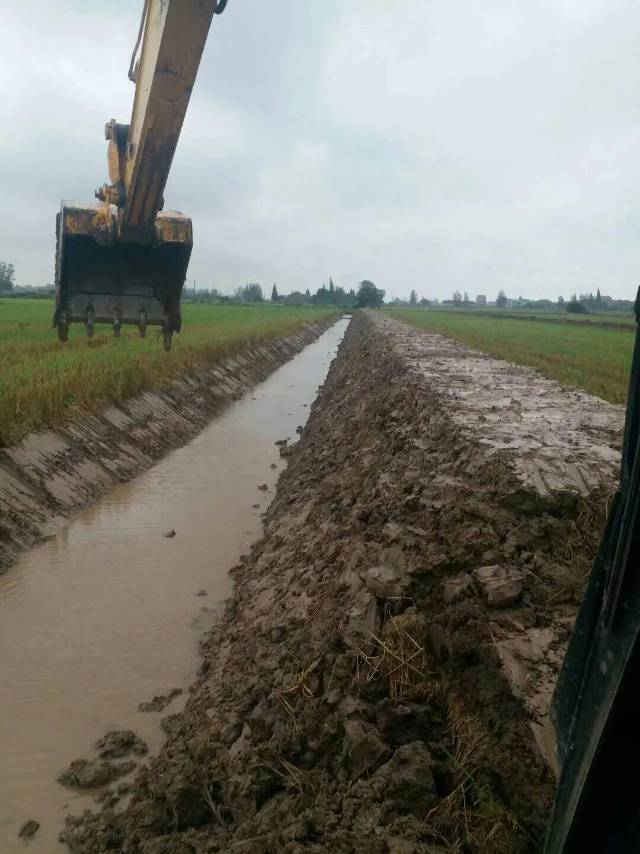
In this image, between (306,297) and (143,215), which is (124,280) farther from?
(306,297)

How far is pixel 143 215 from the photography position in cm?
746

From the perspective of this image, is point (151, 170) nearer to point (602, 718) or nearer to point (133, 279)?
point (133, 279)

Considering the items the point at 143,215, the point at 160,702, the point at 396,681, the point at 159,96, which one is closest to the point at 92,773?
the point at 160,702

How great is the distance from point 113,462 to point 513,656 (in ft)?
22.1

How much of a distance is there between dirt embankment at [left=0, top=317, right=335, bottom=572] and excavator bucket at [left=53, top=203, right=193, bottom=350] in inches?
52.2

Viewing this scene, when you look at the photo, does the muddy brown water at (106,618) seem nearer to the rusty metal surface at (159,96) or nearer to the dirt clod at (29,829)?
the dirt clod at (29,829)

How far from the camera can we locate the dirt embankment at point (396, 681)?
225 cm

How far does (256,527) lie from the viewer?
7.08m

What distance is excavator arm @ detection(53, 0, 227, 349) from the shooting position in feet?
17.5

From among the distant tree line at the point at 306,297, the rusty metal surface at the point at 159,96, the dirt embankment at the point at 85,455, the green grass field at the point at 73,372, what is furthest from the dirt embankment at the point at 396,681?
the distant tree line at the point at 306,297

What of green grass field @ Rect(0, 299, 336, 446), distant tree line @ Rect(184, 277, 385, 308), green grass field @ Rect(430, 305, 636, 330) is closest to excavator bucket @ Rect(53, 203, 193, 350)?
green grass field @ Rect(0, 299, 336, 446)

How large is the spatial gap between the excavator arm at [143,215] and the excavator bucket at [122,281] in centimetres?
1

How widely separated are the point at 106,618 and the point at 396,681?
2.81m

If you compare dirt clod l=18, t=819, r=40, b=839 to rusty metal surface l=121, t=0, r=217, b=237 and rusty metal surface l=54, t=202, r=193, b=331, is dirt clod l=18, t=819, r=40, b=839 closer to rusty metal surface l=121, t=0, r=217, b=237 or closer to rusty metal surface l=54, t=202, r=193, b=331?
rusty metal surface l=121, t=0, r=217, b=237
